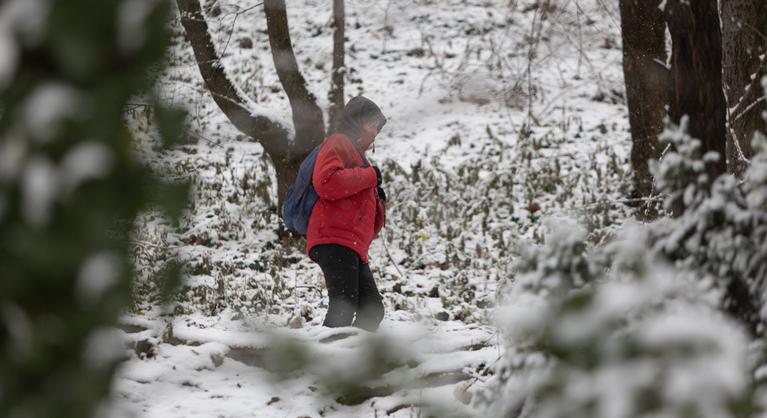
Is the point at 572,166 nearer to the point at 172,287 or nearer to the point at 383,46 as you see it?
the point at 383,46

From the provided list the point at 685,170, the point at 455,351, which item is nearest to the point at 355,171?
the point at 455,351

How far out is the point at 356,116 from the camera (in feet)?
15.7

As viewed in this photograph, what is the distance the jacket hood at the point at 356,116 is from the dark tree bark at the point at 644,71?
304cm

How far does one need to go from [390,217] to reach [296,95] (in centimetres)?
169

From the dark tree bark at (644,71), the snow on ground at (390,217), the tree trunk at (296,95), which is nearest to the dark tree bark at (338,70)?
the tree trunk at (296,95)

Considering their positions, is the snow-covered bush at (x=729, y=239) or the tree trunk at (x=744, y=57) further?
the tree trunk at (x=744, y=57)

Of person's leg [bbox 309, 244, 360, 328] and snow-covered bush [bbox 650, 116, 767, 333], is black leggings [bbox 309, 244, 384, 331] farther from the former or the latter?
snow-covered bush [bbox 650, 116, 767, 333]

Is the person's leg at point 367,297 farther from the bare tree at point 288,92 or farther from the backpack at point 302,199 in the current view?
the bare tree at point 288,92

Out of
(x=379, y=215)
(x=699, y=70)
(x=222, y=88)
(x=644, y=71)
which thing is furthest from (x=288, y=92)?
(x=699, y=70)

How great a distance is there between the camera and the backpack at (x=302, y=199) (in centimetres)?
478

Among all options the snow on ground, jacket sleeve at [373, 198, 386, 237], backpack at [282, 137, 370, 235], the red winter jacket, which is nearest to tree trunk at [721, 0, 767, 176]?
the snow on ground

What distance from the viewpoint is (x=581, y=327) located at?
1248mm

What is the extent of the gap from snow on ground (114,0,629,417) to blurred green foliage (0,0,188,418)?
159 millimetres

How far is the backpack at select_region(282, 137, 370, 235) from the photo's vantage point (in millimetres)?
4777
